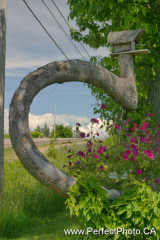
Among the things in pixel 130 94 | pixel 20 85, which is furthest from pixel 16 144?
pixel 130 94

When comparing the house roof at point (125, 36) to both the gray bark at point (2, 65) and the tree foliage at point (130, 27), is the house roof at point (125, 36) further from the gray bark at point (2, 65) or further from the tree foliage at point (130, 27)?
the gray bark at point (2, 65)

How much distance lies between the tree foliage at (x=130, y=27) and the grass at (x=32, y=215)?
2.82 meters

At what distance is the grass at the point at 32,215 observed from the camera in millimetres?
3799

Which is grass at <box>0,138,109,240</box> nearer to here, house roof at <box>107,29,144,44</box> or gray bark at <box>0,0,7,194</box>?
gray bark at <box>0,0,7,194</box>

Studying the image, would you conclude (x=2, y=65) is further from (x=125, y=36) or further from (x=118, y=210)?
(x=118, y=210)

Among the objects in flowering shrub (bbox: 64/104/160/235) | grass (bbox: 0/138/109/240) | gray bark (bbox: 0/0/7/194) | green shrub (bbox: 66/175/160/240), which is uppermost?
gray bark (bbox: 0/0/7/194)

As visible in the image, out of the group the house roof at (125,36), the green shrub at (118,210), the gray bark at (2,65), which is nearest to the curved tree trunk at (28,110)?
the green shrub at (118,210)

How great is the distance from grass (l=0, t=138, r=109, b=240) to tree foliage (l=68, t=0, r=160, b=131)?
111 inches

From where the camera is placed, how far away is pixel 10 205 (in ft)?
14.0

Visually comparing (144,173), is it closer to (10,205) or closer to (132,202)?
(132,202)

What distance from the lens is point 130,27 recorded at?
522 cm

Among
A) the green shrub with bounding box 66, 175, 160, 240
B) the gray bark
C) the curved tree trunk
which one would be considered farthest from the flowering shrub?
the gray bark

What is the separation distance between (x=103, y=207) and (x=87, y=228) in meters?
0.36

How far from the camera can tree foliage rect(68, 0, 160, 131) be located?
5068mm
